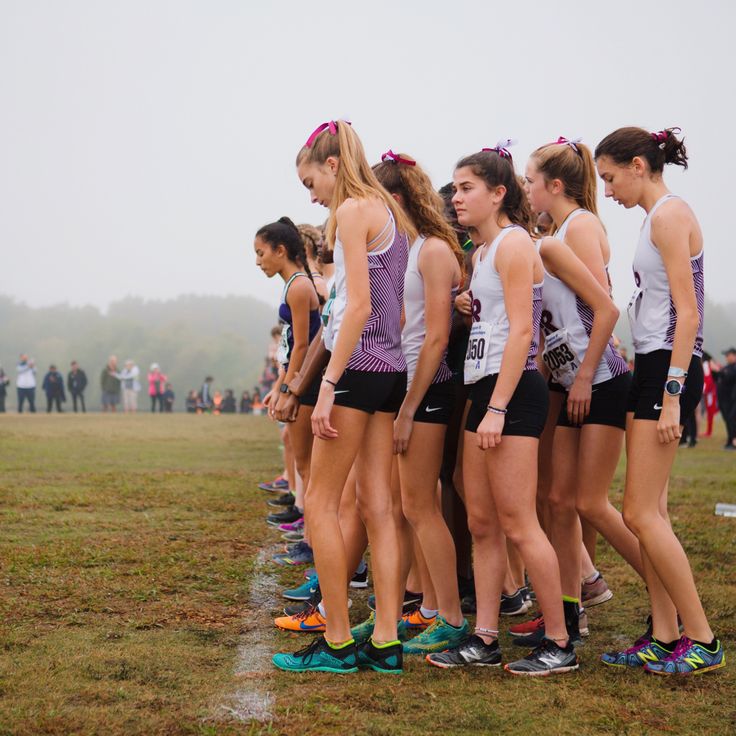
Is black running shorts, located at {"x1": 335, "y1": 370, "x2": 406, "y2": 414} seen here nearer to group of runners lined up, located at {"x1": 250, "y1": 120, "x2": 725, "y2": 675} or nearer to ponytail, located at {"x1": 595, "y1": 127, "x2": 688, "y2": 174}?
group of runners lined up, located at {"x1": 250, "y1": 120, "x2": 725, "y2": 675}

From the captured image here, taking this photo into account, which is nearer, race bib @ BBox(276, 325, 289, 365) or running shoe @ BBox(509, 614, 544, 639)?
running shoe @ BBox(509, 614, 544, 639)

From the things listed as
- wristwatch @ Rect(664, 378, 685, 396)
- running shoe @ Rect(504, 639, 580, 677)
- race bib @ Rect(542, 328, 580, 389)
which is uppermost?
race bib @ Rect(542, 328, 580, 389)

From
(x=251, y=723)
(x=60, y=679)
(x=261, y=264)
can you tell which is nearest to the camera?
(x=251, y=723)

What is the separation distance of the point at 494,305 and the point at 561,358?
68 cm

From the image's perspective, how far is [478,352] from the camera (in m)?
4.00

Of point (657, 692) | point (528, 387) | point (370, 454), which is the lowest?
point (657, 692)

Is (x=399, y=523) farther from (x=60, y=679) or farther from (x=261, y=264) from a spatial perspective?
(x=261, y=264)

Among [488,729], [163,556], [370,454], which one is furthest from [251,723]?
[163,556]

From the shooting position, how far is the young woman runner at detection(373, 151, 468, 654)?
4199mm

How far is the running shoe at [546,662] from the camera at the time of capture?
12.7 feet

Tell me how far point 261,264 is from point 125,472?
6.05 m

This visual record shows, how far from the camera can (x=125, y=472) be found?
1134 centimetres

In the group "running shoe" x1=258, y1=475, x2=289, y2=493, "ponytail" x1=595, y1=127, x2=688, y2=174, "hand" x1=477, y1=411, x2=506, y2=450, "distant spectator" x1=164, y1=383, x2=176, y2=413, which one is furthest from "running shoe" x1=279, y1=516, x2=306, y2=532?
"distant spectator" x1=164, y1=383, x2=176, y2=413

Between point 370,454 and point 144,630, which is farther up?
point 370,454
